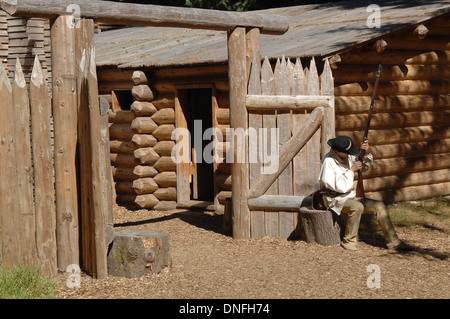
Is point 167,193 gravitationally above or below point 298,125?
below

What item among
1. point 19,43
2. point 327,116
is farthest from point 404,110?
point 19,43

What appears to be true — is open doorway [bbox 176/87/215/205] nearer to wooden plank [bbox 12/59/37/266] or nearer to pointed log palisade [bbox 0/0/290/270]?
pointed log palisade [bbox 0/0/290/270]

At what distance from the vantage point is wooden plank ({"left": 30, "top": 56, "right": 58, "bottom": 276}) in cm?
710

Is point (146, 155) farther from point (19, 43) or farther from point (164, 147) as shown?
point (19, 43)

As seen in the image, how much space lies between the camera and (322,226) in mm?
9227

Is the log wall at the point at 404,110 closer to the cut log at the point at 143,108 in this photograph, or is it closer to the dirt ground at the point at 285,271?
the dirt ground at the point at 285,271

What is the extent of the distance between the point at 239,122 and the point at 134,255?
9.67ft

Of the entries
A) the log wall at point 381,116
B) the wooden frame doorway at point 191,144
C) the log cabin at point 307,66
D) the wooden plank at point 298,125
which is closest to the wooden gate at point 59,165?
the wooden plank at point 298,125

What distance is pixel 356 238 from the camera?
912 centimetres

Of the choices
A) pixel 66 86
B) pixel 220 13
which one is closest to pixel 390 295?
pixel 66 86

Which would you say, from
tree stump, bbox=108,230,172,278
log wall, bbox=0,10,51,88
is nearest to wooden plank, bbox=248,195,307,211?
tree stump, bbox=108,230,172,278

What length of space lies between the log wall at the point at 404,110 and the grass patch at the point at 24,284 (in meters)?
6.06

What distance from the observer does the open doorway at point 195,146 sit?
1332 cm

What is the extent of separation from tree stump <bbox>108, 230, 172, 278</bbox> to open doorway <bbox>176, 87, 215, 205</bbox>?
5.50 m
